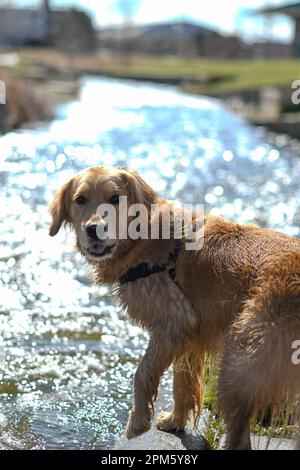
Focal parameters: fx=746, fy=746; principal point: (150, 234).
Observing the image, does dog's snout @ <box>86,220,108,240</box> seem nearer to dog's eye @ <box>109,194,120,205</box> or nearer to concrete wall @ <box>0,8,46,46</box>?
dog's eye @ <box>109,194,120,205</box>

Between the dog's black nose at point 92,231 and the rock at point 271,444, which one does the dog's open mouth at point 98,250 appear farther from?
the rock at point 271,444

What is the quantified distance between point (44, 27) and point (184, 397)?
7495 centimetres

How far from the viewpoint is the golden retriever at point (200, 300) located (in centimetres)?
405

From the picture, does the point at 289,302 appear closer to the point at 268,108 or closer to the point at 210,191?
the point at 210,191

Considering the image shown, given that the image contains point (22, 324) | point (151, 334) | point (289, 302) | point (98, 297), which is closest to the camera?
point (289, 302)

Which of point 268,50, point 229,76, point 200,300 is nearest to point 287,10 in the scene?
point 229,76

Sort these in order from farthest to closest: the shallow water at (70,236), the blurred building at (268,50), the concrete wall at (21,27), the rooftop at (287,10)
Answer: the blurred building at (268,50)
the concrete wall at (21,27)
the rooftop at (287,10)
the shallow water at (70,236)

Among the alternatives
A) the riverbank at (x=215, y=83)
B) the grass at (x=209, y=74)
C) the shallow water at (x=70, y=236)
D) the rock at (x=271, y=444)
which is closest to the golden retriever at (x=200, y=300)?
the rock at (x=271, y=444)

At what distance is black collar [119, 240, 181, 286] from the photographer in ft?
15.5

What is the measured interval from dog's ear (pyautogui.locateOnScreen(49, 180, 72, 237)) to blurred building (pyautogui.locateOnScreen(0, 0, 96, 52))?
6979 cm

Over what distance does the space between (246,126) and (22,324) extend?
2009 centimetres

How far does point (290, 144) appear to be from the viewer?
75.7 feet

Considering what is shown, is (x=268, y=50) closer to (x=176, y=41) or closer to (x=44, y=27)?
(x=176, y=41)
